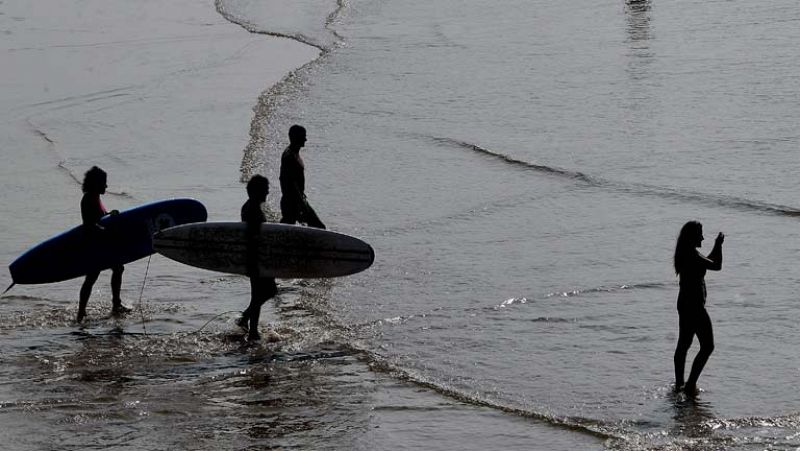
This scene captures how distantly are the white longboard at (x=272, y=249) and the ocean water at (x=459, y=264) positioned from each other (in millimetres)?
482

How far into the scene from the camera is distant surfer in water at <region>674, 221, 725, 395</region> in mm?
8297

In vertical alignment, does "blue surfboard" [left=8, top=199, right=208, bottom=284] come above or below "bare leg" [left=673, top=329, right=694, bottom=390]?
above

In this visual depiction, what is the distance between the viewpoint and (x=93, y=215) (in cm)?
1002

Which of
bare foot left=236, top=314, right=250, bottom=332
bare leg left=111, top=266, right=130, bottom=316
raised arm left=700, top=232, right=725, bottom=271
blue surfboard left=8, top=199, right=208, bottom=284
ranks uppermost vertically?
raised arm left=700, top=232, right=725, bottom=271

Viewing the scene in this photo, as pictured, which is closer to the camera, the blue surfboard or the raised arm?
the raised arm

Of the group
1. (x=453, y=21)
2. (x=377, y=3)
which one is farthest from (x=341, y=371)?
(x=377, y=3)

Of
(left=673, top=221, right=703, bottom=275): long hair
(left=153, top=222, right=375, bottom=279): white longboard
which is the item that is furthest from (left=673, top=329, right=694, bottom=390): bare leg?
(left=153, top=222, right=375, bottom=279): white longboard

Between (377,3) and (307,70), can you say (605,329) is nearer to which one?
(307,70)

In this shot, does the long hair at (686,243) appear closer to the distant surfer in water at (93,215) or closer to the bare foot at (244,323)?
the bare foot at (244,323)

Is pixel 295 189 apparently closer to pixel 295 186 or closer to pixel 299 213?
pixel 295 186

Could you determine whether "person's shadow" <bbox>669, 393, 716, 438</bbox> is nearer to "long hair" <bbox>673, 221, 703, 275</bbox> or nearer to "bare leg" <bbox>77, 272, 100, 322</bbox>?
"long hair" <bbox>673, 221, 703, 275</bbox>

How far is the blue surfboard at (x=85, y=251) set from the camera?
10297 mm

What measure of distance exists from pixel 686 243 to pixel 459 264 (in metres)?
3.94

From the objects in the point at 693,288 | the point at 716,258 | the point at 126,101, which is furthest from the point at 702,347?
the point at 126,101
